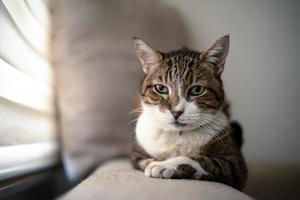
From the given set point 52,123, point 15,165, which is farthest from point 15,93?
point 52,123

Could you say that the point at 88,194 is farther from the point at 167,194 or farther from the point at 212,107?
the point at 212,107

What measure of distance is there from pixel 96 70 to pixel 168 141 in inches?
17.6

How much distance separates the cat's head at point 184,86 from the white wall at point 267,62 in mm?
59

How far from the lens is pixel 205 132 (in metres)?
0.88

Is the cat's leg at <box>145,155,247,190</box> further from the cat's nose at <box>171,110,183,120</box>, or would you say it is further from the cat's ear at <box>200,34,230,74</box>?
the cat's ear at <box>200,34,230,74</box>

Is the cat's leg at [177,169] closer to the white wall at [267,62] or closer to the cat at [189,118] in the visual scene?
the cat at [189,118]

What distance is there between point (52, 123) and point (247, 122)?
654mm

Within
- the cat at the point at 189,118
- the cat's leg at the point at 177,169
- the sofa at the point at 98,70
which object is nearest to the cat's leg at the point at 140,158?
the cat at the point at 189,118

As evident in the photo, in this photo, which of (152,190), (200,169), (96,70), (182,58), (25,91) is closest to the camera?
(152,190)

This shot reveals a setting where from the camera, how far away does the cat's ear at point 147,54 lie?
882 mm

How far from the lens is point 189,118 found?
2.70 feet

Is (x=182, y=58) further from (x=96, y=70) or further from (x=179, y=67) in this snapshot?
(x=96, y=70)

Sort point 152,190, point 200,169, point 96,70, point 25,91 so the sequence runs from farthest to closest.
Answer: point 96,70, point 25,91, point 200,169, point 152,190

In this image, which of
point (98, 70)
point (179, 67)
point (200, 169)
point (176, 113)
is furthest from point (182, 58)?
point (98, 70)
